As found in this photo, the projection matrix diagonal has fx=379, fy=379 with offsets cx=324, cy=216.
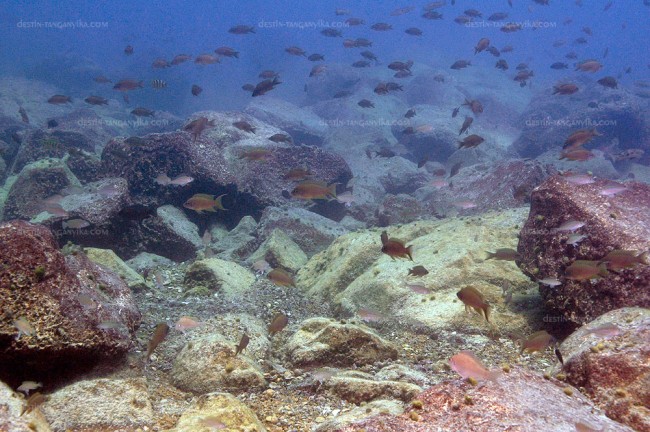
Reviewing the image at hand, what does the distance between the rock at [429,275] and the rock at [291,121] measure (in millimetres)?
17106

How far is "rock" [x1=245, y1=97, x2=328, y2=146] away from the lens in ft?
81.0

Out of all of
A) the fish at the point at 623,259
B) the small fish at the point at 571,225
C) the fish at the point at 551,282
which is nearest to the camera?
the fish at the point at 623,259

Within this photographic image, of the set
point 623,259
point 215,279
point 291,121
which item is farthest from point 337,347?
point 291,121

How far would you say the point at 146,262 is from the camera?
8.62m

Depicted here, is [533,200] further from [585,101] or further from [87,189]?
[585,101]

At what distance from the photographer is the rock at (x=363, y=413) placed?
273 centimetres

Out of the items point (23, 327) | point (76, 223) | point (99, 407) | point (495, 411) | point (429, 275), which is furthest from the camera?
point (76, 223)

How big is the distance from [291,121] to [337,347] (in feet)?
73.9

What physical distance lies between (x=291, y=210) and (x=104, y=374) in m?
7.50

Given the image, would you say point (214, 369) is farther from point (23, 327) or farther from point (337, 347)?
point (23, 327)

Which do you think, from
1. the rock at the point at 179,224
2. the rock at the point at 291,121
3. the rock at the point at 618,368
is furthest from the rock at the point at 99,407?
the rock at the point at 291,121

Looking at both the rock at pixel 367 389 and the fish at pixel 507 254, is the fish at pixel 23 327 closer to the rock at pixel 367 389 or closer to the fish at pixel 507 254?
the rock at pixel 367 389

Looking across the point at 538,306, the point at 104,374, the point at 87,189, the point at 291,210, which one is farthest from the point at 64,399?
the point at 291,210

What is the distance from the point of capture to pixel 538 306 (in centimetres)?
Answer: 580
